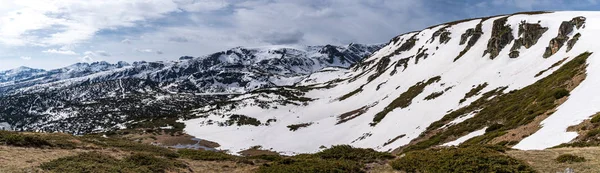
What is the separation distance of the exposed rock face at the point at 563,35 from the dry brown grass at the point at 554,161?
6662cm

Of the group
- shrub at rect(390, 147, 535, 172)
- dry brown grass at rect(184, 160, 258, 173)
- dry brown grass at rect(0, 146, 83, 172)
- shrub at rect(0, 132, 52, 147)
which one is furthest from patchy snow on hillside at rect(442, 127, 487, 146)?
shrub at rect(0, 132, 52, 147)

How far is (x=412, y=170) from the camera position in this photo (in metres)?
19.1

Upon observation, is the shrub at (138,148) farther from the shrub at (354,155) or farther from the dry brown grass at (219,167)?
the shrub at (354,155)

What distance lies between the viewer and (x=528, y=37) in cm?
9031

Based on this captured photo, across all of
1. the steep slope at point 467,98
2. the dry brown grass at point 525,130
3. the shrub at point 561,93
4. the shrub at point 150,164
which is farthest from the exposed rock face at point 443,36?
the shrub at point 150,164

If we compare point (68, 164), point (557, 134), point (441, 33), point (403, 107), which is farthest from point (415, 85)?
point (68, 164)

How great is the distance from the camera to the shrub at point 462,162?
16844 millimetres

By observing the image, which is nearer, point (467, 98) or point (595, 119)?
point (595, 119)

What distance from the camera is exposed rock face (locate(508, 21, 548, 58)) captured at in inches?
3447

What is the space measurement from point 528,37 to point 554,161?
88441 millimetres

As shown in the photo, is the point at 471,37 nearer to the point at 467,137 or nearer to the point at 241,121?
the point at 467,137

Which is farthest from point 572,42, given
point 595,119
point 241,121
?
point 241,121

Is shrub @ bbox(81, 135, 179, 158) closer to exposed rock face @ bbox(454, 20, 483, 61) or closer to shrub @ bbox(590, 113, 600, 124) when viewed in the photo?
shrub @ bbox(590, 113, 600, 124)

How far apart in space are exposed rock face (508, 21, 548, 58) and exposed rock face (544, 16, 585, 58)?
8327mm
